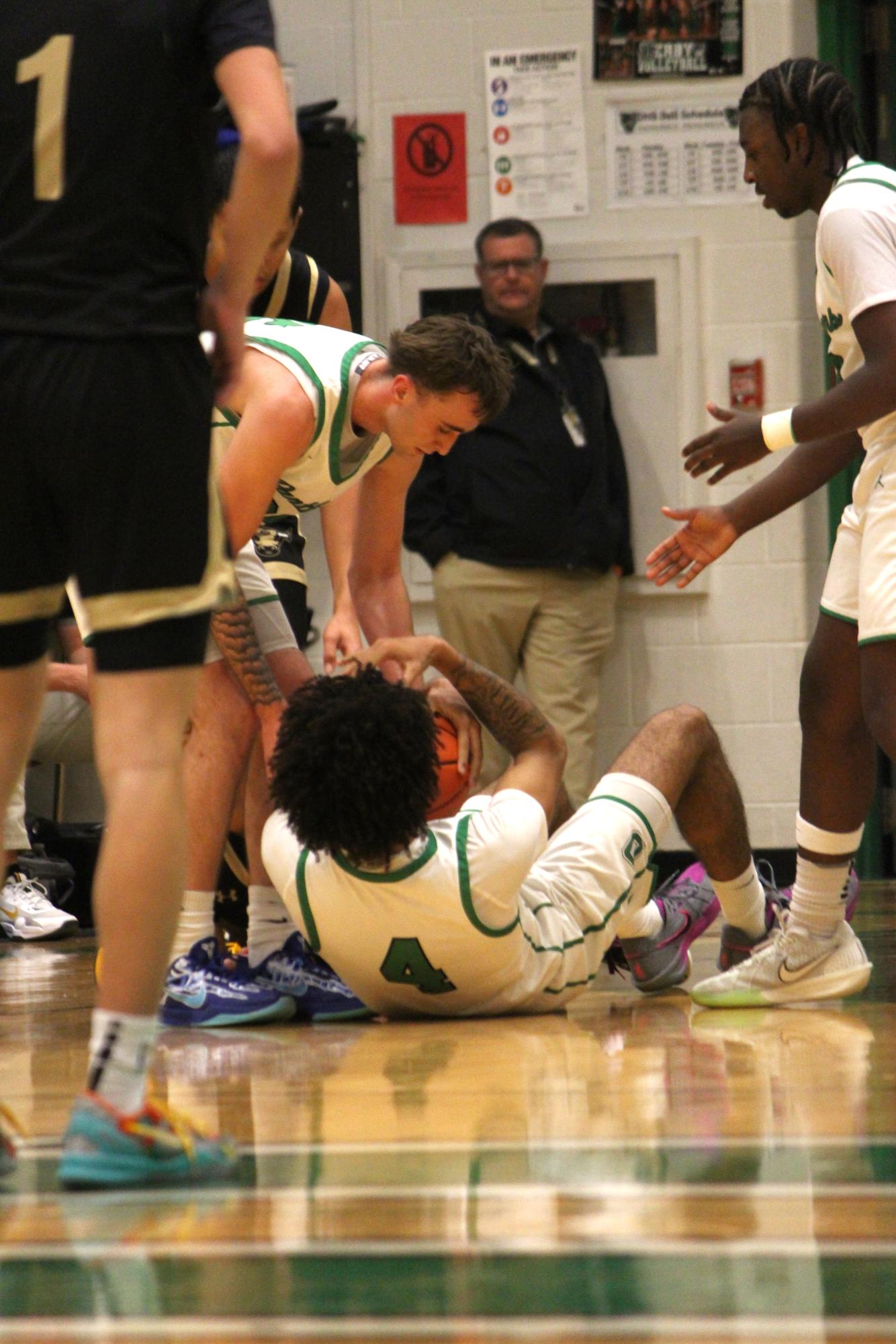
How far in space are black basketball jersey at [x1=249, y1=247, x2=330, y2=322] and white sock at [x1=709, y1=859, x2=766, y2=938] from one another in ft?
5.76

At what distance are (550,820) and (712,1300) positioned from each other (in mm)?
2069

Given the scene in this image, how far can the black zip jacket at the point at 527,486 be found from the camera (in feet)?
20.5

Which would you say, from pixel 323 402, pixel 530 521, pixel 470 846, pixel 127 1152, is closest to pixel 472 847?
pixel 470 846

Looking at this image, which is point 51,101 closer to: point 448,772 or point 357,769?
point 357,769

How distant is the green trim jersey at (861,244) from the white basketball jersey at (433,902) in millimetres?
966

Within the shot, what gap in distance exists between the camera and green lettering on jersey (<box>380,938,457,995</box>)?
A: 2938 millimetres

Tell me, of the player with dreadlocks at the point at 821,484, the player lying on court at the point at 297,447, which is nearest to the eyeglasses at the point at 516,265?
the player lying on court at the point at 297,447

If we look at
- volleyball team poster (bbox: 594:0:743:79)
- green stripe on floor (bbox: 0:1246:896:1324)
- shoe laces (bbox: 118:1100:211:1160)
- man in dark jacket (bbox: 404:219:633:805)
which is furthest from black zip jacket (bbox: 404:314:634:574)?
green stripe on floor (bbox: 0:1246:896:1324)

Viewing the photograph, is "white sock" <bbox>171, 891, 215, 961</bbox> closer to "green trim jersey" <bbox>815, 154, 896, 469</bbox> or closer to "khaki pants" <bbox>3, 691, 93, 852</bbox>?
"green trim jersey" <bbox>815, 154, 896, 469</bbox>

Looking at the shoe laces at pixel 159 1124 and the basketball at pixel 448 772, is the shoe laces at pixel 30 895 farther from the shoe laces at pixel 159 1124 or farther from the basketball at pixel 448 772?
the shoe laces at pixel 159 1124

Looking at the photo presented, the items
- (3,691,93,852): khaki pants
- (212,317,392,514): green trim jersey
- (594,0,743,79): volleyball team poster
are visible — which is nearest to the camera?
(212,317,392,514): green trim jersey

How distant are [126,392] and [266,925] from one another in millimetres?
1772

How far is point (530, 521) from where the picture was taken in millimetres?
6227

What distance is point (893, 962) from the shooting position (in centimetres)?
383
